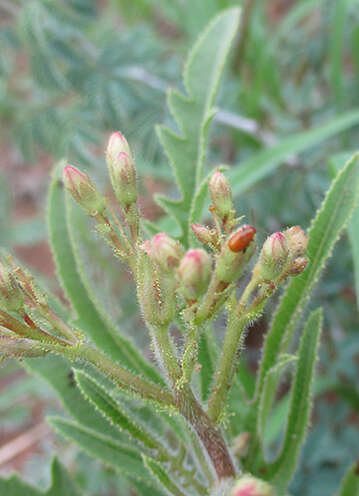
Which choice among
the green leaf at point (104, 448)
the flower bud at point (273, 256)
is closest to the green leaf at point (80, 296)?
the green leaf at point (104, 448)

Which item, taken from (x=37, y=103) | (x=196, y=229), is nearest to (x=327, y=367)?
(x=196, y=229)

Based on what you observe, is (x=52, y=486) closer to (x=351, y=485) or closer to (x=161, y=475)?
(x=161, y=475)

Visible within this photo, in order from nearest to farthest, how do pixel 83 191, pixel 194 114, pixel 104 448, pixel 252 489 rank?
pixel 252 489
pixel 83 191
pixel 104 448
pixel 194 114

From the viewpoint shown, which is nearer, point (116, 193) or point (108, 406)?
point (116, 193)

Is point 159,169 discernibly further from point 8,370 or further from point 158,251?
point 158,251

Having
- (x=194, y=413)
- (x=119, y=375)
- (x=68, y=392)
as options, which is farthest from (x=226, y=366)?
(x=68, y=392)

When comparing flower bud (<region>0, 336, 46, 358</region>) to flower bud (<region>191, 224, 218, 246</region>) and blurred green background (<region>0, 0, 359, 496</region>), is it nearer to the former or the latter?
flower bud (<region>191, 224, 218, 246</region>)
